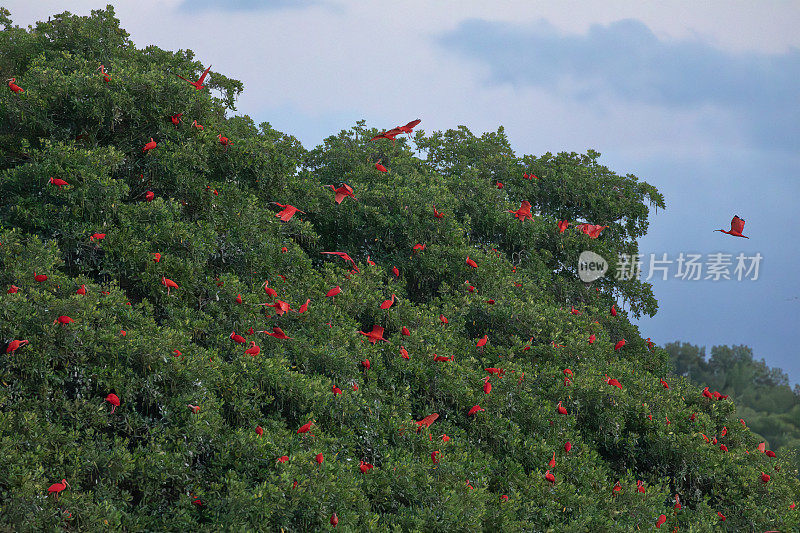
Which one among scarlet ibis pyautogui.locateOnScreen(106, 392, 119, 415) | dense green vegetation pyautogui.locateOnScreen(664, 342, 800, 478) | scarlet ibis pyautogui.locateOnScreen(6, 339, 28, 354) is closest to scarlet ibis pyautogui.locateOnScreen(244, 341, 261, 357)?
scarlet ibis pyautogui.locateOnScreen(106, 392, 119, 415)

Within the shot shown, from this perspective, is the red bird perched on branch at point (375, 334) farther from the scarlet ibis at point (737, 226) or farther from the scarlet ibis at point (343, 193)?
the scarlet ibis at point (737, 226)

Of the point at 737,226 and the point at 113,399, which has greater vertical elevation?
the point at 737,226

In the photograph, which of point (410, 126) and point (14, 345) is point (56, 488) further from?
point (410, 126)

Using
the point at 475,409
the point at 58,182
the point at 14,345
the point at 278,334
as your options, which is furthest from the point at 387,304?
the point at 14,345

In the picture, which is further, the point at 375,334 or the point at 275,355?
the point at 375,334

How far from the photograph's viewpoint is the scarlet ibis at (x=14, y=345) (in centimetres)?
632

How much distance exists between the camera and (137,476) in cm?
627

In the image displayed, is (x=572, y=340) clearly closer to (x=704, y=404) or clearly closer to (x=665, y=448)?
(x=665, y=448)

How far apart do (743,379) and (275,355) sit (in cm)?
4706
